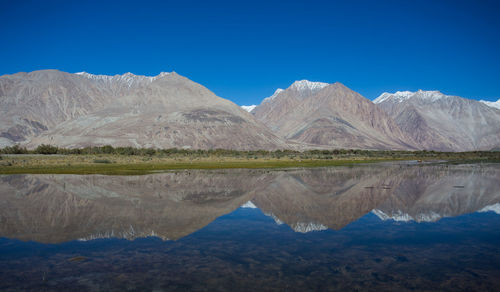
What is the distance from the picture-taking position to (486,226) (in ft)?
50.6

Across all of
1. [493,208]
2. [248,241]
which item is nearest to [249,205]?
[248,241]

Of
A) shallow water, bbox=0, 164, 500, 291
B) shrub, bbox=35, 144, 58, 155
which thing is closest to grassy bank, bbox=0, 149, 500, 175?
shrub, bbox=35, 144, 58, 155

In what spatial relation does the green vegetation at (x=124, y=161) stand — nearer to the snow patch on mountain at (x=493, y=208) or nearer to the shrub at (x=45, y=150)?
the shrub at (x=45, y=150)

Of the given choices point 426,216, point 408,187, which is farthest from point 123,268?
point 408,187

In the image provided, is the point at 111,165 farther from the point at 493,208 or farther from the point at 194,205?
the point at 493,208

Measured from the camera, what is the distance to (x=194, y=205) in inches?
803

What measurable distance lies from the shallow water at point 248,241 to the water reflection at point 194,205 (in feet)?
0.25

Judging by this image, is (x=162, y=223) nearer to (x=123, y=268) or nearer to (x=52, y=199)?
(x=123, y=268)

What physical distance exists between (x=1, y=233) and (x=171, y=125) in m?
158

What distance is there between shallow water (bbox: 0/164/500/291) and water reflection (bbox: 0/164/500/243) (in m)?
0.08

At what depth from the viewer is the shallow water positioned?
356 inches

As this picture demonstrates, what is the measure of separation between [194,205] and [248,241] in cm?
793

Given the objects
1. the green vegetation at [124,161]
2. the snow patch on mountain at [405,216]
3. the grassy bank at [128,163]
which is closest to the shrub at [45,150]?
the green vegetation at [124,161]

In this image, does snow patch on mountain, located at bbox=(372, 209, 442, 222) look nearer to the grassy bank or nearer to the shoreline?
the shoreline
